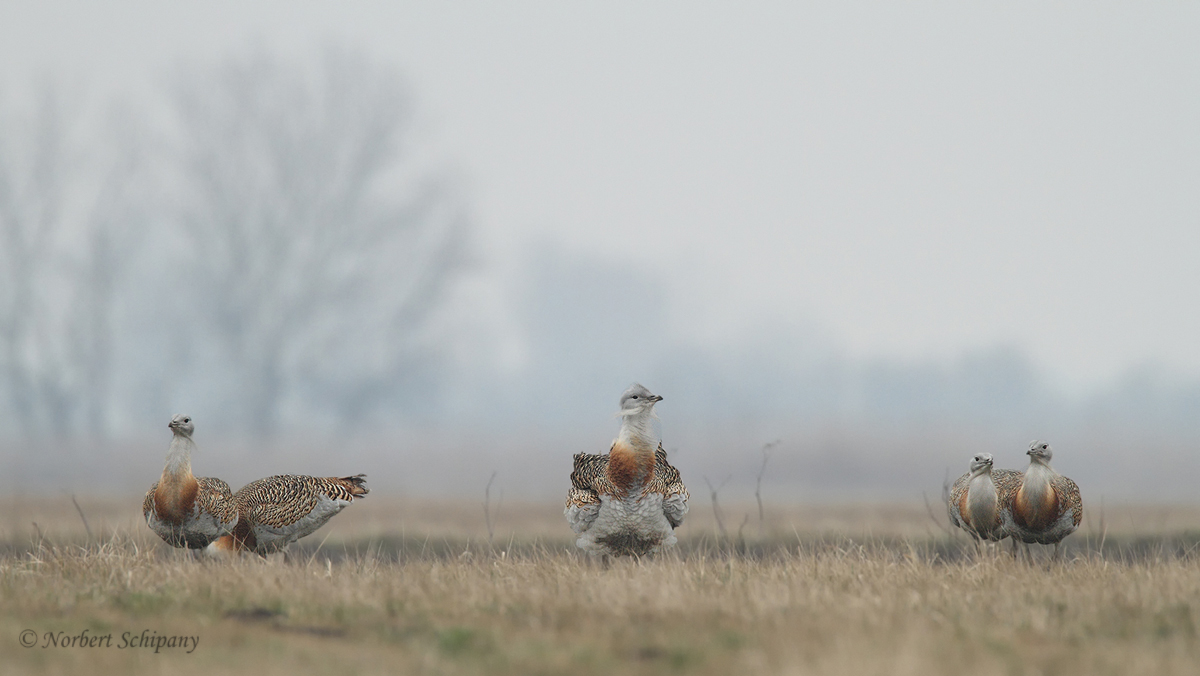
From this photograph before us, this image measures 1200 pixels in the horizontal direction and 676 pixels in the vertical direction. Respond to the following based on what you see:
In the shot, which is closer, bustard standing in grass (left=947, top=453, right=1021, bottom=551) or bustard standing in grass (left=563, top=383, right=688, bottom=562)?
bustard standing in grass (left=563, top=383, right=688, bottom=562)

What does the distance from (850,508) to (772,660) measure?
15953 mm

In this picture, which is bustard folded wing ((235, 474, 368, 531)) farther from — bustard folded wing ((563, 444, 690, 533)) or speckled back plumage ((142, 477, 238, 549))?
bustard folded wing ((563, 444, 690, 533))

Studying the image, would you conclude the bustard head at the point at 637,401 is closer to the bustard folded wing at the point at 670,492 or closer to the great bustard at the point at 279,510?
the bustard folded wing at the point at 670,492

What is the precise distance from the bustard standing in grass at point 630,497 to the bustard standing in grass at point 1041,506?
3737 mm

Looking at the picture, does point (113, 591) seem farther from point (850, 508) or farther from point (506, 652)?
point (850, 508)

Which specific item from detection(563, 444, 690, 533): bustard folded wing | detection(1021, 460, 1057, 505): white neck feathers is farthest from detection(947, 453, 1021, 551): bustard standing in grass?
detection(563, 444, 690, 533): bustard folded wing

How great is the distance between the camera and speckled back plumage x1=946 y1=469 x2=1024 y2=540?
1153 centimetres

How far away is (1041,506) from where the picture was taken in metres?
11.0

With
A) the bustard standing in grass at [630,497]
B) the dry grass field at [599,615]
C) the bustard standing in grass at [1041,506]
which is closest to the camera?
the dry grass field at [599,615]

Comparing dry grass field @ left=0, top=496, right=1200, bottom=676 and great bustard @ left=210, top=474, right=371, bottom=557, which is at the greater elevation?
great bustard @ left=210, top=474, right=371, bottom=557

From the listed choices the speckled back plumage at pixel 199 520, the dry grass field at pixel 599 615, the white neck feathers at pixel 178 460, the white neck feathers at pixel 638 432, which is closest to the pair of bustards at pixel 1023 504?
the dry grass field at pixel 599 615

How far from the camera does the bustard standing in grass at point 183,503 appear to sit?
10406 millimetres

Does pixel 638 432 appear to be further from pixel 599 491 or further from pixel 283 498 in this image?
pixel 283 498

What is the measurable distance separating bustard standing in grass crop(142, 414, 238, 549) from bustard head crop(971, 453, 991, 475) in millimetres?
8374
